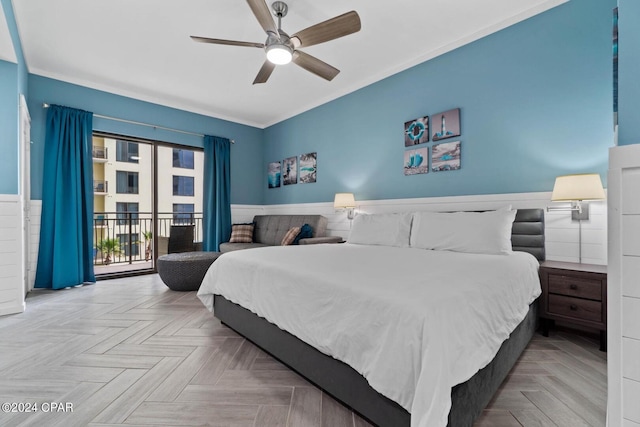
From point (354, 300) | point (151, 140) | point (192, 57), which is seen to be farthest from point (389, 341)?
point (151, 140)

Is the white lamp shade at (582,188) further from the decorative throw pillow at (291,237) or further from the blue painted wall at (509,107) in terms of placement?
the decorative throw pillow at (291,237)

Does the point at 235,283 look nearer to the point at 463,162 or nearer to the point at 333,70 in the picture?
the point at 333,70

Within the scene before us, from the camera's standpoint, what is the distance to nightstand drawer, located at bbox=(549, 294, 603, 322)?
2014 mm

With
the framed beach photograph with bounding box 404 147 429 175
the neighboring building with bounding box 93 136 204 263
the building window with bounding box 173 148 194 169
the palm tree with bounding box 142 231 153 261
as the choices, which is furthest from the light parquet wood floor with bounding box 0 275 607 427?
the building window with bounding box 173 148 194 169

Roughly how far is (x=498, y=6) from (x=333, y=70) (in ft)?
4.91

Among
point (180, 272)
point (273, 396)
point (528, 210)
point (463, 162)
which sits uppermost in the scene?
point (463, 162)

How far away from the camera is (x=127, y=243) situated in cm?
593

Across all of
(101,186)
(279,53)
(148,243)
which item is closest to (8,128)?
(279,53)

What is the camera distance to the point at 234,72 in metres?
3.73

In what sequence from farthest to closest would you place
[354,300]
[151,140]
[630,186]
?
[151,140] < [354,300] < [630,186]

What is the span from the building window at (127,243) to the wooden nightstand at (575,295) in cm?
654

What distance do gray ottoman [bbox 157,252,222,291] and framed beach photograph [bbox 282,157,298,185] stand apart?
214cm

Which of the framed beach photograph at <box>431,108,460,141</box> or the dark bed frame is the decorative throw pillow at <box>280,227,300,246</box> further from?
the framed beach photograph at <box>431,108,460,141</box>

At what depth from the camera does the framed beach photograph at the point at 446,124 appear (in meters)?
3.11
